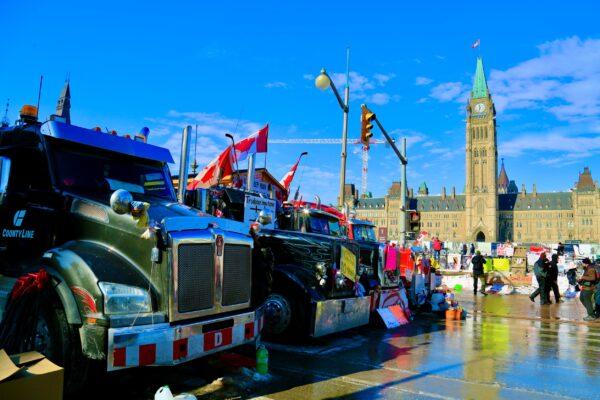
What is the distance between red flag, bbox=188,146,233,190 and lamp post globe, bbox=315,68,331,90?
3.65 metres

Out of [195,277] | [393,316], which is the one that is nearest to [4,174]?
[195,277]

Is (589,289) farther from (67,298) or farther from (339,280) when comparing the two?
(67,298)

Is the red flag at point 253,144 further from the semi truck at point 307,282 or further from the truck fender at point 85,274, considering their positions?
the truck fender at point 85,274

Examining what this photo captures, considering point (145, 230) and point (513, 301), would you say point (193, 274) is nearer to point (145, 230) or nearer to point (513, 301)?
point (145, 230)

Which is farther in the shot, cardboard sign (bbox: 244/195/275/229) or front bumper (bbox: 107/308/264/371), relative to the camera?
cardboard sign (bbox: 244/195/275/229)

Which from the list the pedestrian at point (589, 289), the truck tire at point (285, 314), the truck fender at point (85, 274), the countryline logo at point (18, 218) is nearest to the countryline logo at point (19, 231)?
the countryline logo at point (18, 218)

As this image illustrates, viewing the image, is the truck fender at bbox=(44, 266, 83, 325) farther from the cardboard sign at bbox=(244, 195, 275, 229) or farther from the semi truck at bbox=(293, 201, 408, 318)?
the semi truck at bbox=(293, 201, 408, 318)

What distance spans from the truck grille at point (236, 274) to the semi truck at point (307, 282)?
679mm

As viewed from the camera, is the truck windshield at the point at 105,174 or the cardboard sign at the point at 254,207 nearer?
the truck windshield at the point at 105,174

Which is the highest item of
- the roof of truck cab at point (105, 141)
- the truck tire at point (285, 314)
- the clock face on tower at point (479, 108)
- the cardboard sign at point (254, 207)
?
the clock face on tower at point (479, 108)

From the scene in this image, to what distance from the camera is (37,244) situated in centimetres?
536

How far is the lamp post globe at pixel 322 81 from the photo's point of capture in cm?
1530

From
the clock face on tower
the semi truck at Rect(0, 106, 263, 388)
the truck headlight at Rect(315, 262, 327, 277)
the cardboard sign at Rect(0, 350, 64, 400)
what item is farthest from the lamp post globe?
the clock face on tower

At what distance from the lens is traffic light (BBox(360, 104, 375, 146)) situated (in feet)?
55.0
